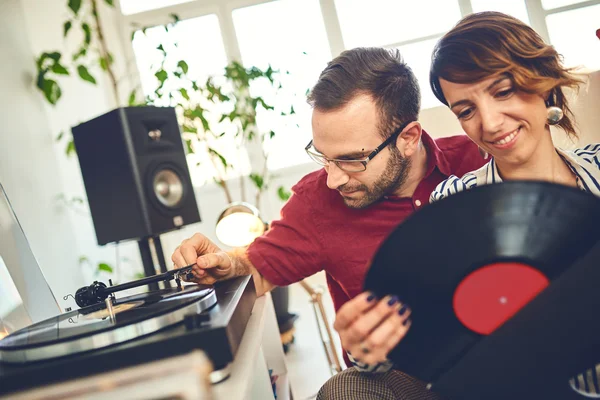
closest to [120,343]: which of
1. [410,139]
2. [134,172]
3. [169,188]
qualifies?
[410,139]

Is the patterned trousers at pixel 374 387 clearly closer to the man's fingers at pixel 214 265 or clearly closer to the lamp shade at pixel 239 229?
the man's fingers at pixel 214 265

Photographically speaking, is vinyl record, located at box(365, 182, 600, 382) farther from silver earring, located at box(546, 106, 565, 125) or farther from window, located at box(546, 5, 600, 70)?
window, located at box(546, 5, 600, 70)

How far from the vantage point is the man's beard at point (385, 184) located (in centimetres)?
131

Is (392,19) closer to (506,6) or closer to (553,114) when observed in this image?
(506,6)

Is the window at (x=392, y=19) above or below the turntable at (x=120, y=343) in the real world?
above

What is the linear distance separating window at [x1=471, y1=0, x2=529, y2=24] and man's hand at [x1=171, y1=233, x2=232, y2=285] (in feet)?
13.2

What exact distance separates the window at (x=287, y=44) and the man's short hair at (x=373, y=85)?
10.3ft

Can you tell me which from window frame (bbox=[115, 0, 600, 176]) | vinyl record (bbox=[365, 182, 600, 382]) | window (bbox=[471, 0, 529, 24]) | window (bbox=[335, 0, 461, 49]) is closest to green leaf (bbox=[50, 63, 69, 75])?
window frame (bbox=[115, 0, 600, 176])

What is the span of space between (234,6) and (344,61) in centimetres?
342

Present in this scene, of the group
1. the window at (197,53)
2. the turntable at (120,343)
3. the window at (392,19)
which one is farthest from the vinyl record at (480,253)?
the window at (392,19)

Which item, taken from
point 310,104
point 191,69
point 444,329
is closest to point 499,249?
point 444,329

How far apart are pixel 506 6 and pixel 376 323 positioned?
4.62 meters

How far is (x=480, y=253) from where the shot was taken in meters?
0.58

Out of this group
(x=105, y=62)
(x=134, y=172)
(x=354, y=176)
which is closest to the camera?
(x=354, y=176)
